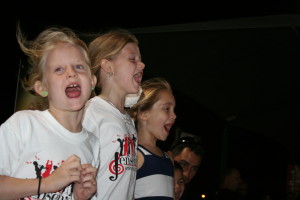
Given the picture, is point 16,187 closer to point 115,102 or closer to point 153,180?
point 115,102

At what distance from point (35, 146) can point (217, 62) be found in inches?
162

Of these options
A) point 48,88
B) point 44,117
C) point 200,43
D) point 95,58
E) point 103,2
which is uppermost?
point 200,43

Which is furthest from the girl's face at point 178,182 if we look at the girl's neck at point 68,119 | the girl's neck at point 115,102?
the girl's neck at point 68,119

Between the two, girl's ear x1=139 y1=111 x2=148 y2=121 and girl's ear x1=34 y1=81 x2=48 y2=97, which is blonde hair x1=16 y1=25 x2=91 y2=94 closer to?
girl's ear x1=34 y1=81 x2=48 y2=97

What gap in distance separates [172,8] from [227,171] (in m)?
2.89

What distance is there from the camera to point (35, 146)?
1.74 meters

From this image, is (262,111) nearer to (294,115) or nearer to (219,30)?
(294,115)

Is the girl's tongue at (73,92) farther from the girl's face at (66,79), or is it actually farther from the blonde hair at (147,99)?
the blonde hair at (147,99)

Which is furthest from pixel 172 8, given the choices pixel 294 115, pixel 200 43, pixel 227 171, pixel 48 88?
pixel 294 115

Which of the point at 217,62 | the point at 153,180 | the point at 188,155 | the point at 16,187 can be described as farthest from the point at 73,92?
the point at 217,62

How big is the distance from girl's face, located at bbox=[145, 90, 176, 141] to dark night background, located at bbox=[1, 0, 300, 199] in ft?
2.31

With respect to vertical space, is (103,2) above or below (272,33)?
below

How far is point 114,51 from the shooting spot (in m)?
2.64

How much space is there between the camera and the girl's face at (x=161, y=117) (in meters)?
3.13
